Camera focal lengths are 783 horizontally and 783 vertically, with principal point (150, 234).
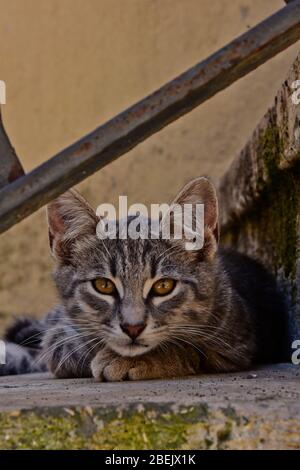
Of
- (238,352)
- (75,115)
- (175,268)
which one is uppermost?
(75,115)

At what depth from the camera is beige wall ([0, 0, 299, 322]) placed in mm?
4066

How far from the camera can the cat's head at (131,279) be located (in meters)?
2.01

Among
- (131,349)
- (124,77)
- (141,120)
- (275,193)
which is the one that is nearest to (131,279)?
(131,349)

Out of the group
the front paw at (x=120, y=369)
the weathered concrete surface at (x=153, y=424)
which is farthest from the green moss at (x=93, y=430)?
the front paw at (x=120, y=369)

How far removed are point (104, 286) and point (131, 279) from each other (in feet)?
0.32

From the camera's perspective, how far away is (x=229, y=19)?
13.4ft

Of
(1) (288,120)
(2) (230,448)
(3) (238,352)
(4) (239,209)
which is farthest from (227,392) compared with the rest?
(4) (239,209)

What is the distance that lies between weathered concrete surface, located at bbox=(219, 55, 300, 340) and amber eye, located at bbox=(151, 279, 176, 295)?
43 cm

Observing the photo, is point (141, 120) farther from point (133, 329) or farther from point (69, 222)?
point (69, 222)

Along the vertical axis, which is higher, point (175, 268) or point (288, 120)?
point (288, 120)

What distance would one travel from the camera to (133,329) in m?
1.96

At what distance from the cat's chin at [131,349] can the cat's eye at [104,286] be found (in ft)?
0.55
